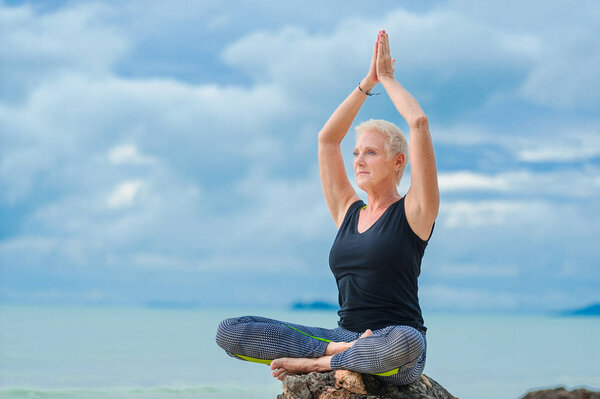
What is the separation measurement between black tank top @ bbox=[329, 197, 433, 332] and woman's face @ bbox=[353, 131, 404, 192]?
18cm

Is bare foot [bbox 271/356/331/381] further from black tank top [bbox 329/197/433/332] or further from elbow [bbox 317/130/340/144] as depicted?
elbow [bbox 317/130/340/144]

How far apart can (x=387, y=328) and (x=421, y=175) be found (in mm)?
767

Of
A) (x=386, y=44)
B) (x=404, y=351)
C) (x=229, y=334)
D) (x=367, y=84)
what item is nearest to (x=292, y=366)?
(x=229, y=334)

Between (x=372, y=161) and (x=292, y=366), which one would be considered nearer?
(x=292, y=366)

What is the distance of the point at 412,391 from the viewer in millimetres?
3631

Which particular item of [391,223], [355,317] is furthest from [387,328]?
[391,223]

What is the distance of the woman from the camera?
340 cm

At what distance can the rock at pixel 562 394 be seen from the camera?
10.2 ft

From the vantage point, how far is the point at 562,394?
3.11m

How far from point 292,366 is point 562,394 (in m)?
1.29

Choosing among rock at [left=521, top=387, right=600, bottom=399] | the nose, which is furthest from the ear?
rock at [left=521, top=387, right=600, bottom=399]

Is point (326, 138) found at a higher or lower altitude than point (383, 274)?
higher

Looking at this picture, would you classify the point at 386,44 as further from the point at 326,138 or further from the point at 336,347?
the point at 336,347

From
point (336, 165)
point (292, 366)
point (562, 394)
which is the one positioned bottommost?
point (562, 394)
